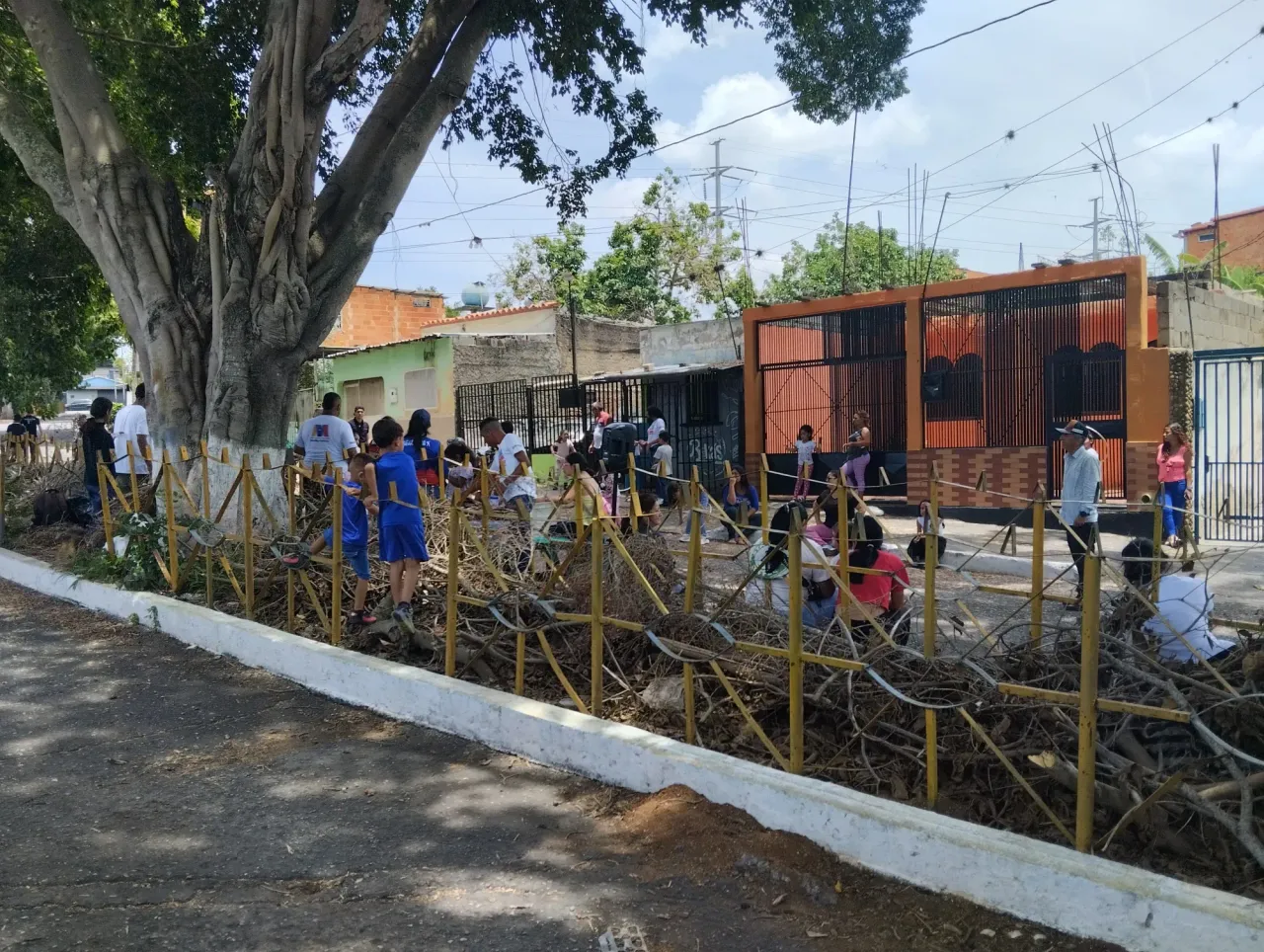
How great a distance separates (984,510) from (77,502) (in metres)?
11.4

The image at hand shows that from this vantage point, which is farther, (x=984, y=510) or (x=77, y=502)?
(x=984, y=510)

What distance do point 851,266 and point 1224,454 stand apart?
2070 cm

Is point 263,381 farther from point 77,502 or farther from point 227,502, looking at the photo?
point 77,502

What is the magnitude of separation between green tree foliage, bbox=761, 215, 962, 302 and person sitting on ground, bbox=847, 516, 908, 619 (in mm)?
24636

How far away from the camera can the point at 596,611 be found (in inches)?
189

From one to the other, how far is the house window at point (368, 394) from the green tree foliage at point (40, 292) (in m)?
6.94

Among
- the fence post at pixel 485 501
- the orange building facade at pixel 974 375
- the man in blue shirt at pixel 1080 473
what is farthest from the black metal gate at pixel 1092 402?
the fence post at pixel 485 501

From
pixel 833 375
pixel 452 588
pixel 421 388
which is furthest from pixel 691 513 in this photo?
pixel 421 388

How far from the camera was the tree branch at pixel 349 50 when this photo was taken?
750cm

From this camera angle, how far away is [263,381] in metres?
8.31

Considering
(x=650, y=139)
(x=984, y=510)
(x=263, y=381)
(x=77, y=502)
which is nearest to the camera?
(x=263, y=381)

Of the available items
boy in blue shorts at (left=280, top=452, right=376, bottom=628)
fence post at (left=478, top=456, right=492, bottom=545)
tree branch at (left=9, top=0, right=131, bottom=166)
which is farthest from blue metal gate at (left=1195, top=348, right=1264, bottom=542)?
tree branch at (left=9, top=0, right=131, bottom=166)

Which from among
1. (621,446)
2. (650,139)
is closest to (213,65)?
(650,139)

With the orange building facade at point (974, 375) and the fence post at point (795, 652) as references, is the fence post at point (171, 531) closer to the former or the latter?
the fence post at point (795, 652)
